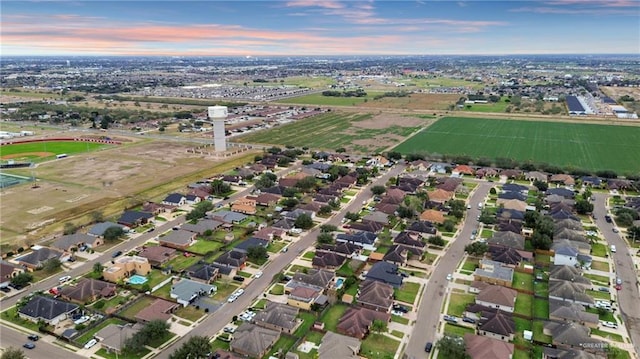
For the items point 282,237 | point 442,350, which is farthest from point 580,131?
point 442,350

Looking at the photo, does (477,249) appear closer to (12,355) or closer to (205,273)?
(205,273)

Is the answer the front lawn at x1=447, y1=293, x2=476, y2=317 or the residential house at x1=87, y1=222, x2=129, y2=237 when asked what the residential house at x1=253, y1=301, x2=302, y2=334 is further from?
the residential house at x1=87, y1=222, x2=129, y2=237

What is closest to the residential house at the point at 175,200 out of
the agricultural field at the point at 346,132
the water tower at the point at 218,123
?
the water tower at the point at 218,123

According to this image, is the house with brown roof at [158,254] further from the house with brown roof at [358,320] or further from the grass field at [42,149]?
the grass field at [42,149]

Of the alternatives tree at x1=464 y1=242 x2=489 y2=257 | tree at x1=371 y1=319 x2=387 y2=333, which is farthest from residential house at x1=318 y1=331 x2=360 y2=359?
tree at x1=464 y1=242 x2=489 y2=257

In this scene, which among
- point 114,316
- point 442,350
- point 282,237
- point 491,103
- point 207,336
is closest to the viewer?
point 442,350

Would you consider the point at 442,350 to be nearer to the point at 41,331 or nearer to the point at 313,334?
the point at 313,334

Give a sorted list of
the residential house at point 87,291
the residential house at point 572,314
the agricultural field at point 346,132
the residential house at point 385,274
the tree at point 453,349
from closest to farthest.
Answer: the tree at point 453,349 < the residential house at point 572,314 < the residential house at point 87,291 < the residential house at point 385,274 < the agricultural field at point 346,132
